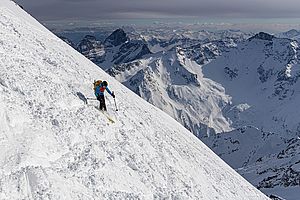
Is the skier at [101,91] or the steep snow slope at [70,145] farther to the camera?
the skier at [101,91]

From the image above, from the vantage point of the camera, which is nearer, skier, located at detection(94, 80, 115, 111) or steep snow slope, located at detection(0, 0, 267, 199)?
steep snow slope, located at detection(0, 0, 267, 199)

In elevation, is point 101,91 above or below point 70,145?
above

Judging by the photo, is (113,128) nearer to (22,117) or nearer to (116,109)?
(116,109)

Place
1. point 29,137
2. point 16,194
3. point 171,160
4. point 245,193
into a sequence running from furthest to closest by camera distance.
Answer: point 245,193 → point 171,160 → point 29,137 → point 16,194

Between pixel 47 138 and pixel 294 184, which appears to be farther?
pixel 294 184

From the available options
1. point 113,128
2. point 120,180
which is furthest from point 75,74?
point 120,180

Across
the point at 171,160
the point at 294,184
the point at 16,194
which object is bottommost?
the point at 294,184

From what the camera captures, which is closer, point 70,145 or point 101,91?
point 70,145

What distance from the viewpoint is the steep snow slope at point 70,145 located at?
1662cm

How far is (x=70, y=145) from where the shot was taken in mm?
19172

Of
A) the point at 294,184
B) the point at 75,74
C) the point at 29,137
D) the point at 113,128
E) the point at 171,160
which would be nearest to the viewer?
the point at 29,137

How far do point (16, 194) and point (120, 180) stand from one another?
560 cm

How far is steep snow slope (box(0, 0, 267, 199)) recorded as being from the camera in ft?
54.5

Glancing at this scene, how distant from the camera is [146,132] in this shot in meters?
26.7
